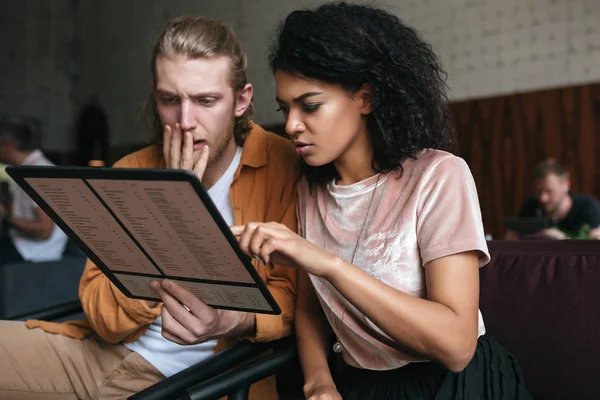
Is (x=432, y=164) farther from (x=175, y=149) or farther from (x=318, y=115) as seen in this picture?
(x=175, y=149)

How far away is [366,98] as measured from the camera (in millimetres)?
1566

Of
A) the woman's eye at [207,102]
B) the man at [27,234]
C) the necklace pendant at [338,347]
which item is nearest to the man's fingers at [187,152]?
the woman's eye at [207,102]

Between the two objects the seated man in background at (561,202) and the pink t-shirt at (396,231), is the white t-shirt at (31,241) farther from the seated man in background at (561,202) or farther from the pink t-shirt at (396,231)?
the pink t-shirt at (396,231)

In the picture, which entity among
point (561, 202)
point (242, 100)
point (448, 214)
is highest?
point (242, 100)

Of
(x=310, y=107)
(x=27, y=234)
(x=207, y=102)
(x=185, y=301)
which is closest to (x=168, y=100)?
(x=207, y=102)

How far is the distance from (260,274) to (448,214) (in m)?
0.61

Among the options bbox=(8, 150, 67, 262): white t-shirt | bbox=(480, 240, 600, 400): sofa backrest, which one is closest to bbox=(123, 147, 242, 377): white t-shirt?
bbox=(480, 240, 600, 400): sofa backrest

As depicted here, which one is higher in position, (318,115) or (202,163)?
(318,115)

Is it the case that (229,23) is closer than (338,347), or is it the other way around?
(338,347)

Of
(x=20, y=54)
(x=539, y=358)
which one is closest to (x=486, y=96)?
(x=539, y=358)

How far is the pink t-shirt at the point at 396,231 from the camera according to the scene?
4.63ft

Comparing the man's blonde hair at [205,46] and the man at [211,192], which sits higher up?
the man's blonde hair at [205,46]

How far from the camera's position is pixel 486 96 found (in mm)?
6219

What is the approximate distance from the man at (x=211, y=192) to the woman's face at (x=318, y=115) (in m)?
0.32
